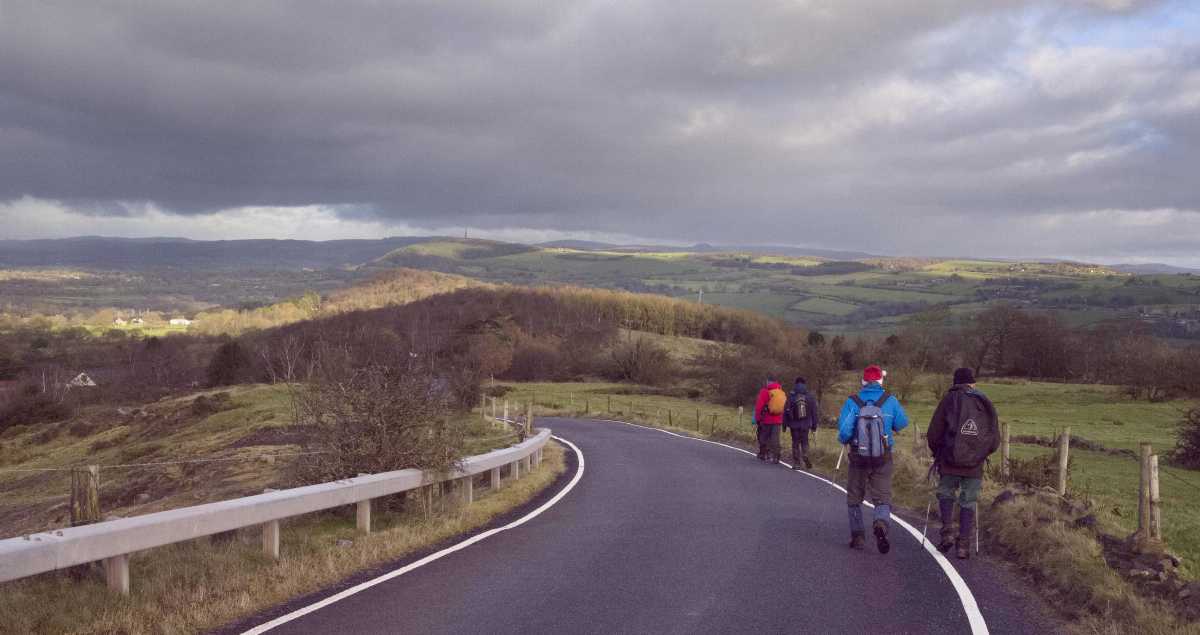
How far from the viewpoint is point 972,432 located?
8.59 metres

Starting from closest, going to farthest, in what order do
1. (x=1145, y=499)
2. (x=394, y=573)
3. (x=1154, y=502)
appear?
(x=394, y=573) → (x=1145, y=499) → (x=1154, y=502)

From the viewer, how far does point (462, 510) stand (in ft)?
35.2

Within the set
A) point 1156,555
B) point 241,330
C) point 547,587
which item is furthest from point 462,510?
point 241,330

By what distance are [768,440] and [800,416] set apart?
65.9 inches

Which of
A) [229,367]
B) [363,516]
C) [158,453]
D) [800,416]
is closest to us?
[363,516]

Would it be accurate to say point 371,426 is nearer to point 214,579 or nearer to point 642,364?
point 214,579

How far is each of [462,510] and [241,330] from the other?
4882 inches

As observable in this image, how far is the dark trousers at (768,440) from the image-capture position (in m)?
19.1

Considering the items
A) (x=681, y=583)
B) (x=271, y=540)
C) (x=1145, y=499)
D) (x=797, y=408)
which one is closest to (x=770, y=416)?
(x=797, y=408)

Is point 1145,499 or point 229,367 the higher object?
point 1145,499

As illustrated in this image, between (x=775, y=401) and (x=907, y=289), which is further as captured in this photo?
(x=907, y=289)

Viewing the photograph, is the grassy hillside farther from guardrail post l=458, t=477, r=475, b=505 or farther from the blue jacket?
the blue jacket

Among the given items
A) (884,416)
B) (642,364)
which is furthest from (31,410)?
(884,416)

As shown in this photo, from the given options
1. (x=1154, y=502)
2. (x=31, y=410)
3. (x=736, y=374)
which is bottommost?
(x=31, y=410)
